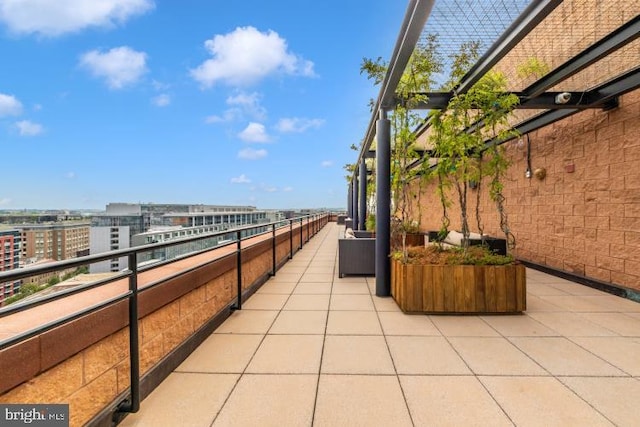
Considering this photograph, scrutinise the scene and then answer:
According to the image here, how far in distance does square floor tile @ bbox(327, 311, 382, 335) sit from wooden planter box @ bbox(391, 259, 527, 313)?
A: 1.65 feet

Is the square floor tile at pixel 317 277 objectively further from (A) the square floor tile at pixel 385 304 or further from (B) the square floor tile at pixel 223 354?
(B) the square floor tile at pixel 223 354

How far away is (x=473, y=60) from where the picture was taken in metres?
3.50

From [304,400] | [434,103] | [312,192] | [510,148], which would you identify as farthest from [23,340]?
[312,192]

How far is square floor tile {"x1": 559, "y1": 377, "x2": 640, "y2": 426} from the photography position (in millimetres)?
1638

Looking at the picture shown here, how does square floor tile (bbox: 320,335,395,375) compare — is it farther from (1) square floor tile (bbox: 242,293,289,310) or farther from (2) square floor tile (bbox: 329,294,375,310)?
(1) square floor tile (bbox: 242,293,289,310)

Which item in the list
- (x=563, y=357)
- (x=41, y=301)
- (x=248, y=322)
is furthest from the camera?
(x=248, y=322)

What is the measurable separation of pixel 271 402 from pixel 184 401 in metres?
0.52

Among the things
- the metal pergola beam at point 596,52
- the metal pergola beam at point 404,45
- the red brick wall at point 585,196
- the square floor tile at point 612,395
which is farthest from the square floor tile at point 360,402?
the metal pergola beam at point 596,52

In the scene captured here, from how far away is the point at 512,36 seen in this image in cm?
272

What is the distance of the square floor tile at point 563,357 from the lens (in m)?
2.08

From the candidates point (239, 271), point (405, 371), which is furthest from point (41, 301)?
point (239, 271)

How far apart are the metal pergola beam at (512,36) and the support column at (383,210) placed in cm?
108

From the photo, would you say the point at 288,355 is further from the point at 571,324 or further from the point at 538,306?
the point at 538,306

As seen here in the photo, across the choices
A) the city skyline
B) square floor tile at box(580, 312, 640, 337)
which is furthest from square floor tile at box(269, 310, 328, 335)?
the city skyline
